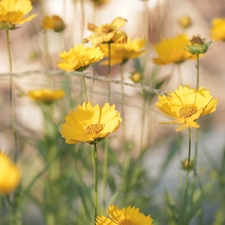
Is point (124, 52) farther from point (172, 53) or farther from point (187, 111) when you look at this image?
point (187, 111)

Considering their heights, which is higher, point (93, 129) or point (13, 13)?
point (13, 13)

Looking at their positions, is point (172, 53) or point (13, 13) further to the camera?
point (172, 53)

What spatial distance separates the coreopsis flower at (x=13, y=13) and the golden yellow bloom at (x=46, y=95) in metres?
0.30

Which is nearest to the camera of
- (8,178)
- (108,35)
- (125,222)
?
(8,178)

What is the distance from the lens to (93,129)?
2.40 ft

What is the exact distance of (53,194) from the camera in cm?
124

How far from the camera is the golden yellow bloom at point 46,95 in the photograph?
1188 mm

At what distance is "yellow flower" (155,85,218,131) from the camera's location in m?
0.72

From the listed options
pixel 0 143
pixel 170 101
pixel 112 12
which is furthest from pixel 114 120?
pixel 112 12

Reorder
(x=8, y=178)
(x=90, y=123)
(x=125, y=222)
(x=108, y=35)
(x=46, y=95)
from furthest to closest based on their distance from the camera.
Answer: (x=46, y=95)
(x=108, y=35)
(x=90, y=123)
(x=125, y=222)
(x=8, y=178)

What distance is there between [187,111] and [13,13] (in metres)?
0.33

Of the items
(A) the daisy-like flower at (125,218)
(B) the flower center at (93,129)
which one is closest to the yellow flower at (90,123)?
(B) the flower center at (93,129)

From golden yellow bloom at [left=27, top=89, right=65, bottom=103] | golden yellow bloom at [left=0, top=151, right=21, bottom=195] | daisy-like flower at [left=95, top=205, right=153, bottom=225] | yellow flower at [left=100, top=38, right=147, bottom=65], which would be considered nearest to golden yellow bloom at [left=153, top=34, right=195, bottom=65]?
yellow flower at [left=100, top=38, right=147, bottom=65]

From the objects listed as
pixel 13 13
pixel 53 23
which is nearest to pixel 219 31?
pixel 53 23
